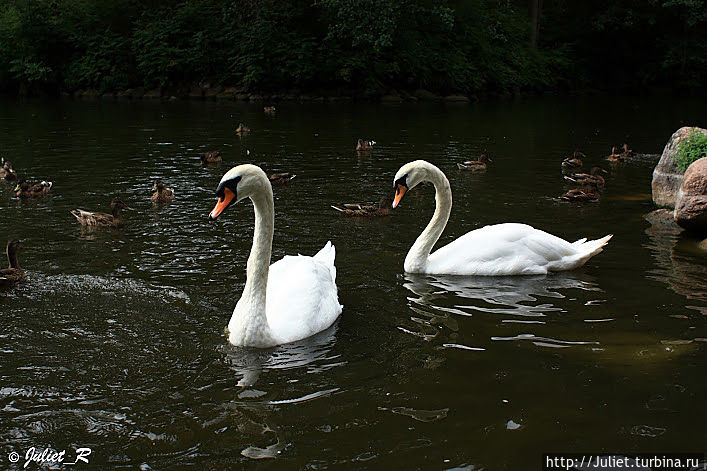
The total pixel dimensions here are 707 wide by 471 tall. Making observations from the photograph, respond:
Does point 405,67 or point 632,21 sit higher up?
point 632,21

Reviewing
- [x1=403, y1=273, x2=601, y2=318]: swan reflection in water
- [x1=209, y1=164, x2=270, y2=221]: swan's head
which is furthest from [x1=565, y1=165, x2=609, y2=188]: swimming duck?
[x1=209, y1=164, x2=270, y2=221]: swan's head

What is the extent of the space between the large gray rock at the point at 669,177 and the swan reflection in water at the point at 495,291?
4324 millimetres

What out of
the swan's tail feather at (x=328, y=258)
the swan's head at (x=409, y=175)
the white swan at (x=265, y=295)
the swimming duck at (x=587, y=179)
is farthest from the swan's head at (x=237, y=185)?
the swimming duck at (x=587, y=179)

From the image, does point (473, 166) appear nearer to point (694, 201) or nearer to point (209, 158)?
point (209, 158)

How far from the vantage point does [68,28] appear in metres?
42.0

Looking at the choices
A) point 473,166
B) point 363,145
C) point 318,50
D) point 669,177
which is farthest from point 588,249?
point 318,50

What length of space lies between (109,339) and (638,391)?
14.1 ft

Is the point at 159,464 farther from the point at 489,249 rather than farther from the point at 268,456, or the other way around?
the point at 489,249

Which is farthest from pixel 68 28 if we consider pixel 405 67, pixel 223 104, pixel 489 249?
pixel 489 249

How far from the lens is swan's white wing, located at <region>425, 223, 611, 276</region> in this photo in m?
8.48

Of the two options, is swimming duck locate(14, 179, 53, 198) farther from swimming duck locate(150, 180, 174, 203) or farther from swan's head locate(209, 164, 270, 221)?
swan's head locate(209, 164, 270, 221)

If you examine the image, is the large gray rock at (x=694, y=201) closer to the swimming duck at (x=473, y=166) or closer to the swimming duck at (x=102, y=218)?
the swimming duck at (x=473, y=166)

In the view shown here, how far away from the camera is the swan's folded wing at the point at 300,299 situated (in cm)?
638

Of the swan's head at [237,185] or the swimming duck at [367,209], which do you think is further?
the swimming duck at [367,209]
